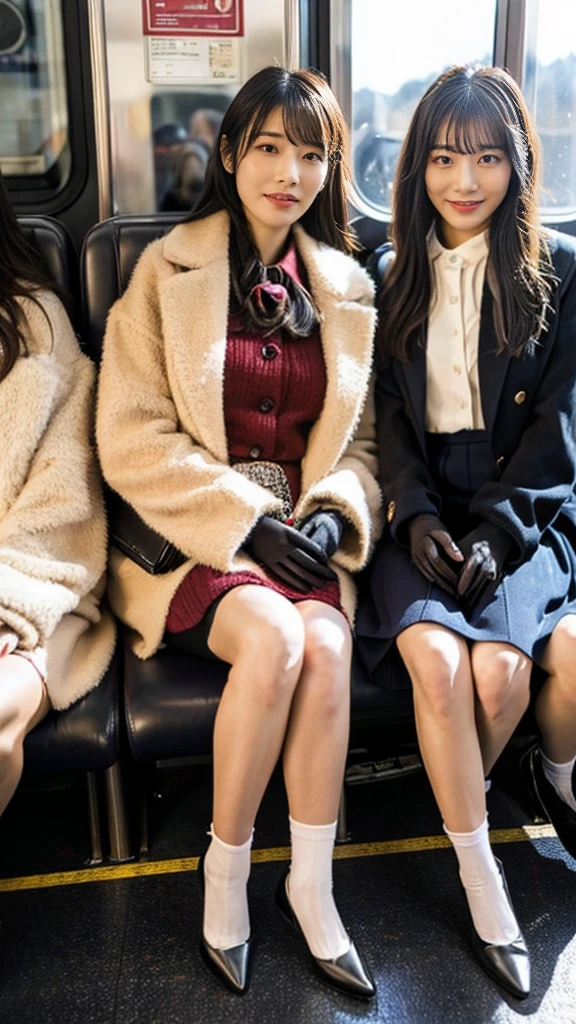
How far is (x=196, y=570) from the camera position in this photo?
84.4 inches

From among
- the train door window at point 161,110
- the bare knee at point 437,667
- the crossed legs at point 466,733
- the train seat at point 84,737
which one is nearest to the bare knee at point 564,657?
the crossed legs at point 466,733

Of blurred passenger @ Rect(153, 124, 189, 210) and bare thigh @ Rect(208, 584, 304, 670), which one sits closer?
bare thigh @ Rect(208, 584, 304, 670)

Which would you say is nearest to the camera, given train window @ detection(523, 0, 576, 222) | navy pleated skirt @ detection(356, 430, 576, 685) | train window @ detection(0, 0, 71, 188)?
navy pleated skirt @ detection(356, 430, 576, 685)

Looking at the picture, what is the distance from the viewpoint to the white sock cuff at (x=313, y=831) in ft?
6.29

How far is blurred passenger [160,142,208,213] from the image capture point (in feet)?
9.34

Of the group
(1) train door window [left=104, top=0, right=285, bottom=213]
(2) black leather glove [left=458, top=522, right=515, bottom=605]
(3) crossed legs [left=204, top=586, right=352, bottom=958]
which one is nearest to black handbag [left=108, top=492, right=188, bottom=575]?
(3) crossed legs [left=204, top=586, right=352, bottom=958]

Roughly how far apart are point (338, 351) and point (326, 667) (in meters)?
0.80

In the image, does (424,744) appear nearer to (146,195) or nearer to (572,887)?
(572,887)

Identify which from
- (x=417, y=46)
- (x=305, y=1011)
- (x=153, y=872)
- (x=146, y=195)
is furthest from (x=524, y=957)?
(x=417, y=46)

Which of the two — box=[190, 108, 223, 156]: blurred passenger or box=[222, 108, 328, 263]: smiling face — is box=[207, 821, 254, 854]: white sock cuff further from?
box=[190, 108, 223, 156]: blurred passenger

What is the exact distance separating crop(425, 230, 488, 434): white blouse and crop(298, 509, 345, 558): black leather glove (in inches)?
15.8

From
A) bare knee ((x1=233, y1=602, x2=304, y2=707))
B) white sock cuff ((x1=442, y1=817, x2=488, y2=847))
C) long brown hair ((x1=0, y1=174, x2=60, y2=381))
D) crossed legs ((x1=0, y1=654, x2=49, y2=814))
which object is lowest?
white sock cuff ((x1=442, y1=817, x2=488, y2=847))

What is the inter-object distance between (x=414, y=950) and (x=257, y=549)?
91 centimetres

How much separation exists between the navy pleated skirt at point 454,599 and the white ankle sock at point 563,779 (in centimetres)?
29
